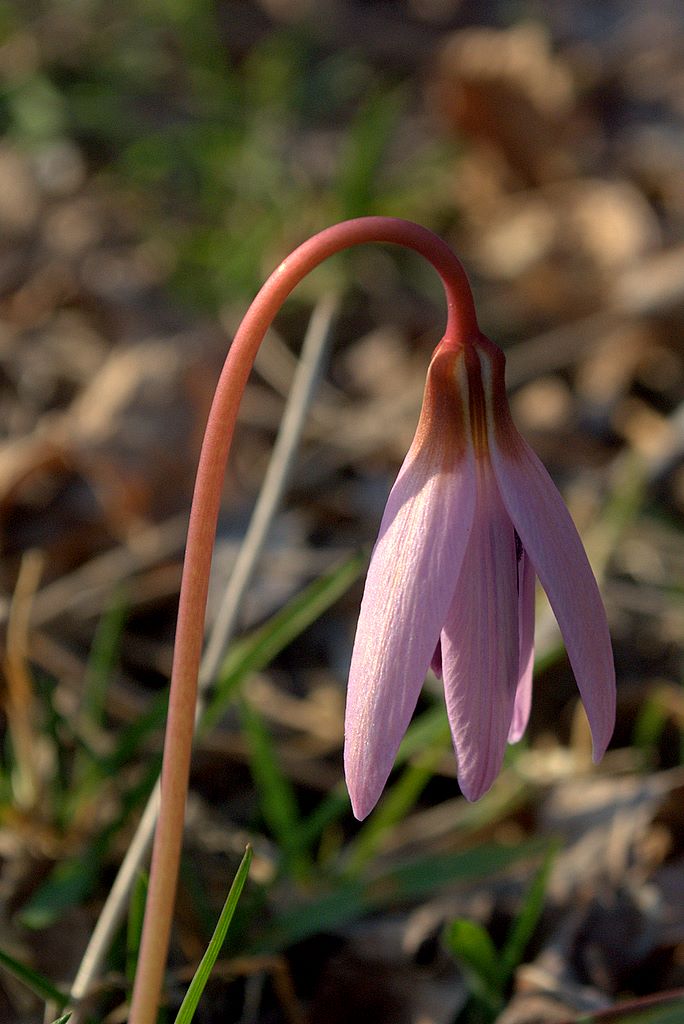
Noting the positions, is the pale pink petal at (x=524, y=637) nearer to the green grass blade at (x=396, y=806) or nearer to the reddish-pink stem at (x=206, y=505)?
the reddish-pink stem at (x=206, y=505)

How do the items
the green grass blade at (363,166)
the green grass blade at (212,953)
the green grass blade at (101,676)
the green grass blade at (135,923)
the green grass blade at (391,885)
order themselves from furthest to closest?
the green grass blade at (363,166) < the green grass blade at (101,676) < the green grass blade at (391,885) < the green grass blade at (135,923) < the green grass blade at (212,953)

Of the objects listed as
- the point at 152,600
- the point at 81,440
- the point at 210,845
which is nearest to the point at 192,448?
the point at 81,440

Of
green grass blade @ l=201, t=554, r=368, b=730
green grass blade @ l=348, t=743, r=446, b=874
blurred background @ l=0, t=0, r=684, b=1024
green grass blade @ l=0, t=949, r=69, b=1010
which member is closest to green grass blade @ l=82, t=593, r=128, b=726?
blurred background @ l=0, t=0, r=684, b=1024

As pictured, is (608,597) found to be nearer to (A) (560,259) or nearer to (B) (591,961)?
(B) (591,961)

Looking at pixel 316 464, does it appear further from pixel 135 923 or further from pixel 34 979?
pixel 34 979

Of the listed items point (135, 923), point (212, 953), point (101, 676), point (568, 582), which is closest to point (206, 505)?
point (568, 582)

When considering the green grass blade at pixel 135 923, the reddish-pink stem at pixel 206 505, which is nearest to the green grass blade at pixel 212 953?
the reddish-pink stem at pixel 206 505
